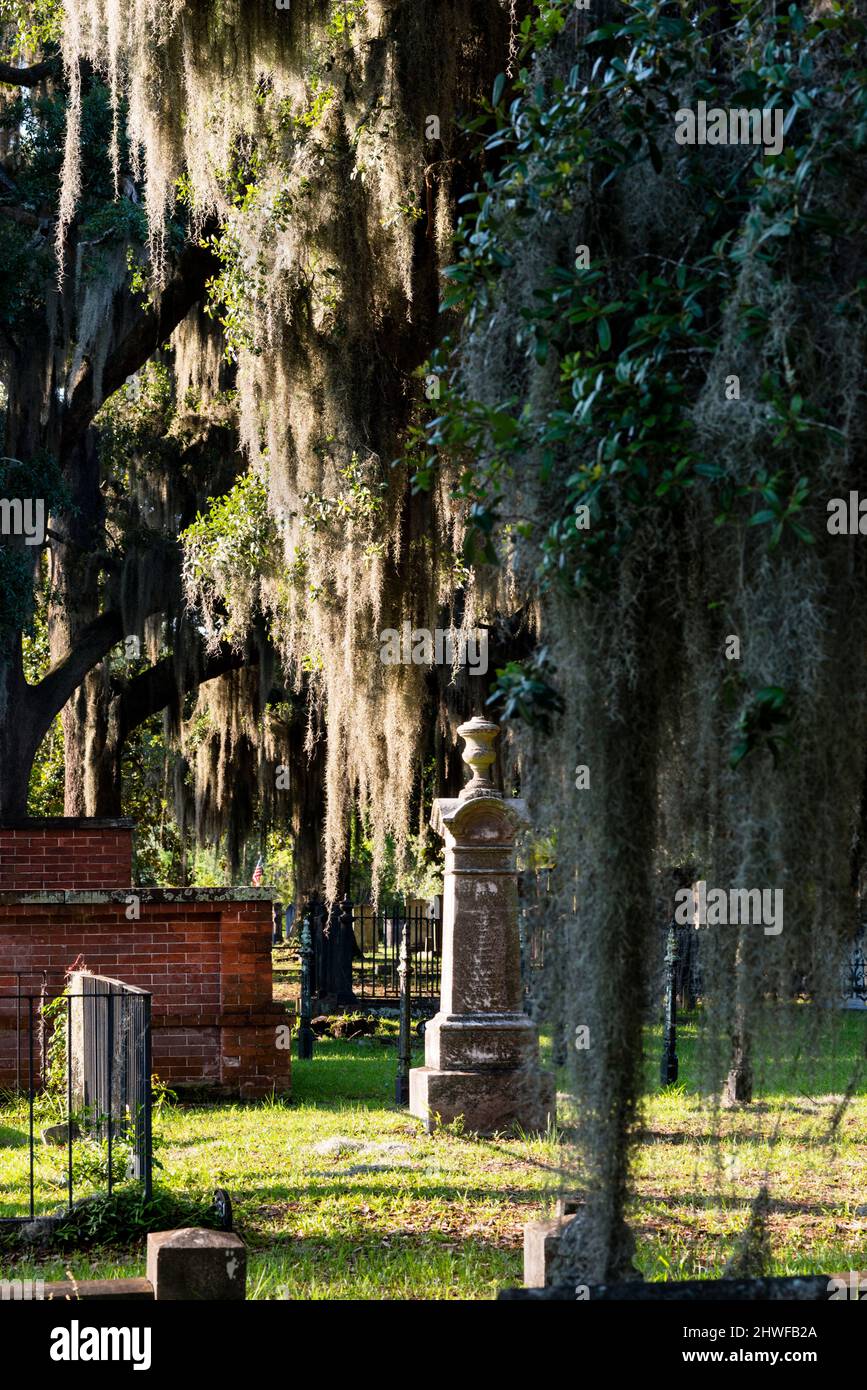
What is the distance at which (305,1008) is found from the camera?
15.1 meters

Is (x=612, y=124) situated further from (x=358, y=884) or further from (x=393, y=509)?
(x=358, y=884)

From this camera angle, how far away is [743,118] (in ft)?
13.0

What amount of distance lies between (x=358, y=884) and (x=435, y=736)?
1984 centimetres

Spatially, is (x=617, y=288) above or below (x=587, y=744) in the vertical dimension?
above

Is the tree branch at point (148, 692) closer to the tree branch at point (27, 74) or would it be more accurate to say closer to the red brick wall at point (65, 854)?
the red brick wall at point (65, 854)

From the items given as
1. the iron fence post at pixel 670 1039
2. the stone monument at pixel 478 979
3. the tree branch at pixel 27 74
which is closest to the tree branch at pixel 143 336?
the tree branch at pixel 27 74

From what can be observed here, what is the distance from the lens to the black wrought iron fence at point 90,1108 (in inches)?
269

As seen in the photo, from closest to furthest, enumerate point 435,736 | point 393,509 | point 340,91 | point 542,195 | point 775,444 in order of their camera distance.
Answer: point 775,444 < point 542,195 < point 340,91 < point 393,509 < point 435,736

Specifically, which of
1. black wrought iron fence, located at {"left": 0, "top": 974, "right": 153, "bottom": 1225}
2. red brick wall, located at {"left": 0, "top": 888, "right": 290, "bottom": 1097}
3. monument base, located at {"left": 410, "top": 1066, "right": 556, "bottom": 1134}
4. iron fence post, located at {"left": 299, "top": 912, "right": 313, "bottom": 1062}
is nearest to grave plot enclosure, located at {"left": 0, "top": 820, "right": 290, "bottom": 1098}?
red brick wall, located at {"left": 0, "top": 888, "right": 290, "bottom": 1097}

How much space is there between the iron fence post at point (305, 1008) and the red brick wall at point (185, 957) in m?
3.21

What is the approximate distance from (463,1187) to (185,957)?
3886mm

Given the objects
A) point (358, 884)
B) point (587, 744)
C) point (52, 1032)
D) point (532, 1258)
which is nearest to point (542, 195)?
point (587, 744)

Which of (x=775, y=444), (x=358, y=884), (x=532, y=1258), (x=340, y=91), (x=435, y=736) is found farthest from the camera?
(x=358, y=884)

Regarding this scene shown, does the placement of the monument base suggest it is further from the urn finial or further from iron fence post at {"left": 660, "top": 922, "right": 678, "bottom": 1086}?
iron fence post at {"left": 660, "top": 922, "right": 678, "bottom": 1086}
